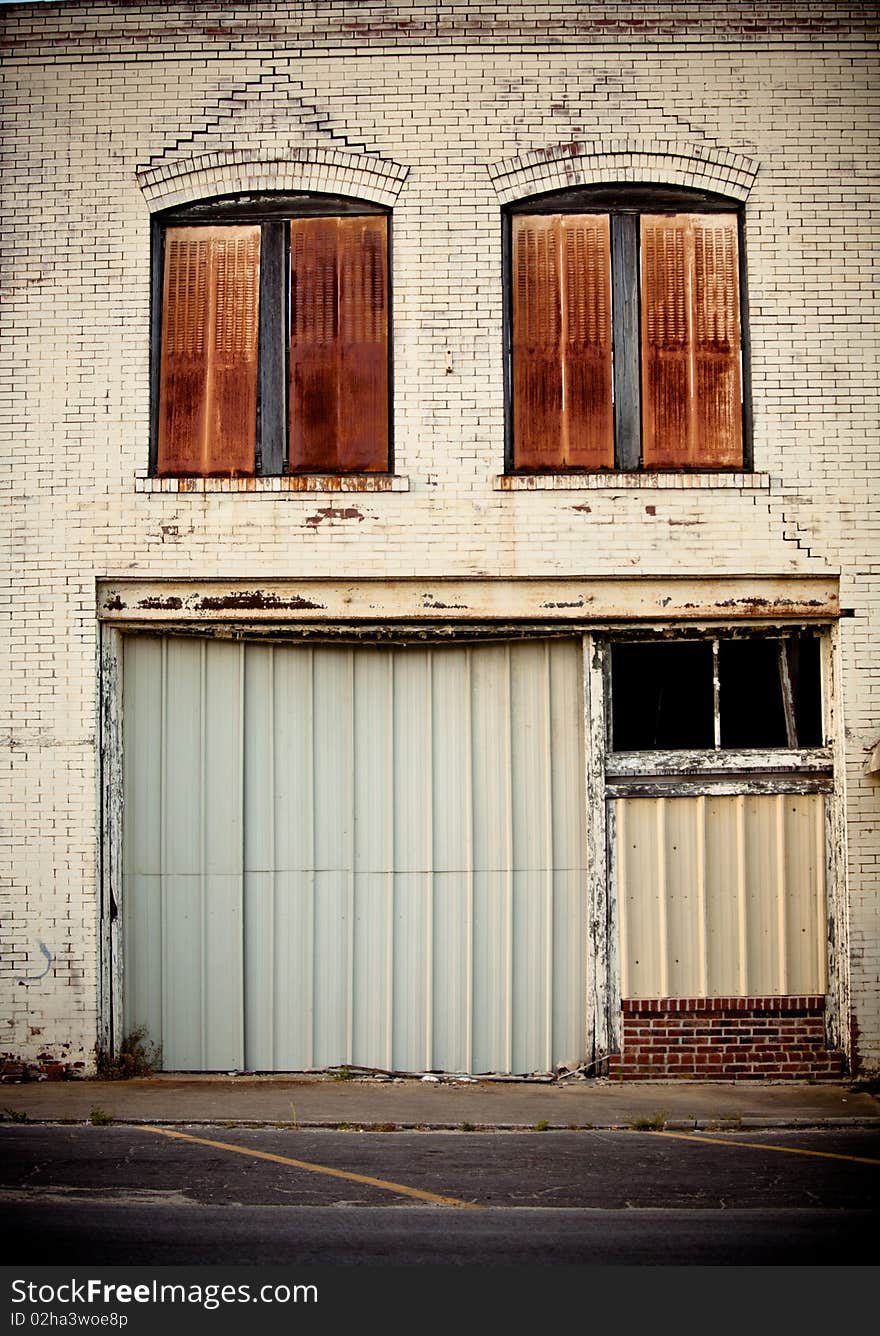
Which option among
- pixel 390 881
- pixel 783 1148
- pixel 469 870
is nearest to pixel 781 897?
pixel 469 870

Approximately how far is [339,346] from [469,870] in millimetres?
3924

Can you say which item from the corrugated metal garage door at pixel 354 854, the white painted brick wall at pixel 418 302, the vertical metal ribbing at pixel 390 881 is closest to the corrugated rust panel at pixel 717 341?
the white painted brick wall at pixel 418 302

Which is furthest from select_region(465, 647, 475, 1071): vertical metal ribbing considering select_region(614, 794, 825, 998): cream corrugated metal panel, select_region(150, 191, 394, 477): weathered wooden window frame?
select_region(150, 191, 394, 477): weathered wooden window frame

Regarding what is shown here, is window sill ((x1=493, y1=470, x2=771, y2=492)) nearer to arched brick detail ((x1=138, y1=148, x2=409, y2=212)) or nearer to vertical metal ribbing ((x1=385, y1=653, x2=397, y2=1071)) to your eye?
vertical metal ribbing ((x1=385, y1=653, x2=397, y2=1071))

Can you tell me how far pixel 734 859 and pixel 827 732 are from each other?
1.14 metres

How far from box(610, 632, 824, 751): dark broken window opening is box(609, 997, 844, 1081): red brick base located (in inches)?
72.0

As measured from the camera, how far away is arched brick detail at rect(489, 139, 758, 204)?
36.1ft

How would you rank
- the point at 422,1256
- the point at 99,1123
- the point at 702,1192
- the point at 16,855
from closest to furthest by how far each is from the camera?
1. the point at 422,1256
2. the point at 702,1192
3. the point at 99,1123
4. the point at 16,855

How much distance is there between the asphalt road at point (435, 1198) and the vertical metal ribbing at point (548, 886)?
1810 millimetres

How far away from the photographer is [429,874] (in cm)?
1104

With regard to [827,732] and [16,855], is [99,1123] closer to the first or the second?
[16,855]

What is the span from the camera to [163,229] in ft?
36.7

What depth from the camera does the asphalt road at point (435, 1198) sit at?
6.44 meters

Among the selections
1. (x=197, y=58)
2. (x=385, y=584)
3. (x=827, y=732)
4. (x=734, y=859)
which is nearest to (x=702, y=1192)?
(x=734, y=859)
